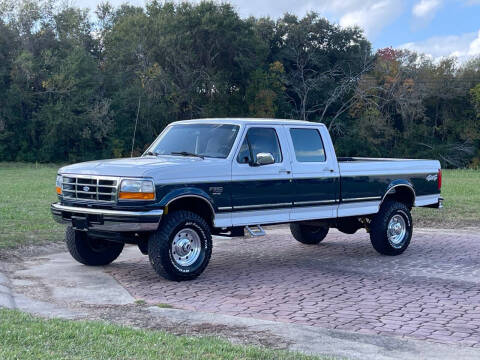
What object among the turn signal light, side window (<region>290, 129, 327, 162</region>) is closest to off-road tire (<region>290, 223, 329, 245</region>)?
side window (<region>290, 129, 327, 162</region>)

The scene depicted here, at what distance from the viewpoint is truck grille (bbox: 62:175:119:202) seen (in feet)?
29.6

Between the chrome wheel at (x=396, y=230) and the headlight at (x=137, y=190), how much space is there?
190 inches

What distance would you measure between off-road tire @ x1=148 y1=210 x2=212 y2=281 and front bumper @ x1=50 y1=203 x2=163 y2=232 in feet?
0.84

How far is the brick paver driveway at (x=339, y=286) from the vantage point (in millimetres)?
7410

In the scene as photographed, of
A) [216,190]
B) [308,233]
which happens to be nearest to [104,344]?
[216,190]

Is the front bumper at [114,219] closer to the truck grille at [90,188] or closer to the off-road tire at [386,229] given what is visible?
the truck grille at [90,188]

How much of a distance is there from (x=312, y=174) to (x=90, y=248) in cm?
356

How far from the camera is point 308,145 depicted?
11.0m

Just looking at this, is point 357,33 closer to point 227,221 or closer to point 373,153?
point 373,153

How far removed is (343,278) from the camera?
977 cm

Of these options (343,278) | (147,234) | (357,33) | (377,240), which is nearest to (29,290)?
(147,234)

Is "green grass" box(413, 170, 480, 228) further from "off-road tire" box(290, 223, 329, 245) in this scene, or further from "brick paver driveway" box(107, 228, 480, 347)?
"off-road tire" box(290, 223, 329, 245)

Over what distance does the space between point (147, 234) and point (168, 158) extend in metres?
1.21

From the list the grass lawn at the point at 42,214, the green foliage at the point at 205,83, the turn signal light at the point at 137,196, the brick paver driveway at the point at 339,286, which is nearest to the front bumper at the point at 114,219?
the turn signal light at the point at 137,196
